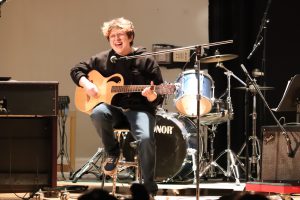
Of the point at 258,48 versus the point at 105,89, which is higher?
the point at 258,48

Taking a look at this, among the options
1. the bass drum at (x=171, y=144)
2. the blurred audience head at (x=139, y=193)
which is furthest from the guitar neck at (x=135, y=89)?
the blurred audience head at (x=139, y=193)

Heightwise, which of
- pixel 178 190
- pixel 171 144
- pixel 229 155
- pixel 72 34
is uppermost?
pixel 72 34

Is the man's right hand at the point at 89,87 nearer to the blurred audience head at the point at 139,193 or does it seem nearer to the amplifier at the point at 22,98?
the amplifier at the point at 22,98

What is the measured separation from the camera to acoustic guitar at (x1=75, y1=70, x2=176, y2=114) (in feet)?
16.8

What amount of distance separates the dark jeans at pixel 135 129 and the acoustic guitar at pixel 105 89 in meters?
0.10

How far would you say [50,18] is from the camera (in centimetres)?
817

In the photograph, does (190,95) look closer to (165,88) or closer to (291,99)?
(291,99)

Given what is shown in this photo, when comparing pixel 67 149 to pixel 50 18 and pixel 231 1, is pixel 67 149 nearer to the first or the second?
pixel 50 18

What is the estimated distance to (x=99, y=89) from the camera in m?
5.36

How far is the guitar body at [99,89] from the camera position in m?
5.31

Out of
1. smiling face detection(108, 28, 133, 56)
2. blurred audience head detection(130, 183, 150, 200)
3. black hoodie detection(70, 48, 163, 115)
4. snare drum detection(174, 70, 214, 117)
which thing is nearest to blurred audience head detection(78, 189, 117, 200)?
blurred audience head detection(130, 183, 150, 200)

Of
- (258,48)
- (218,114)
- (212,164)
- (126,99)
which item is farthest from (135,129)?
(258,48)

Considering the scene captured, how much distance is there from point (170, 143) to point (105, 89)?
173 cm

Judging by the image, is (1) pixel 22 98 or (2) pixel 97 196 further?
(1) pixel 22 98
